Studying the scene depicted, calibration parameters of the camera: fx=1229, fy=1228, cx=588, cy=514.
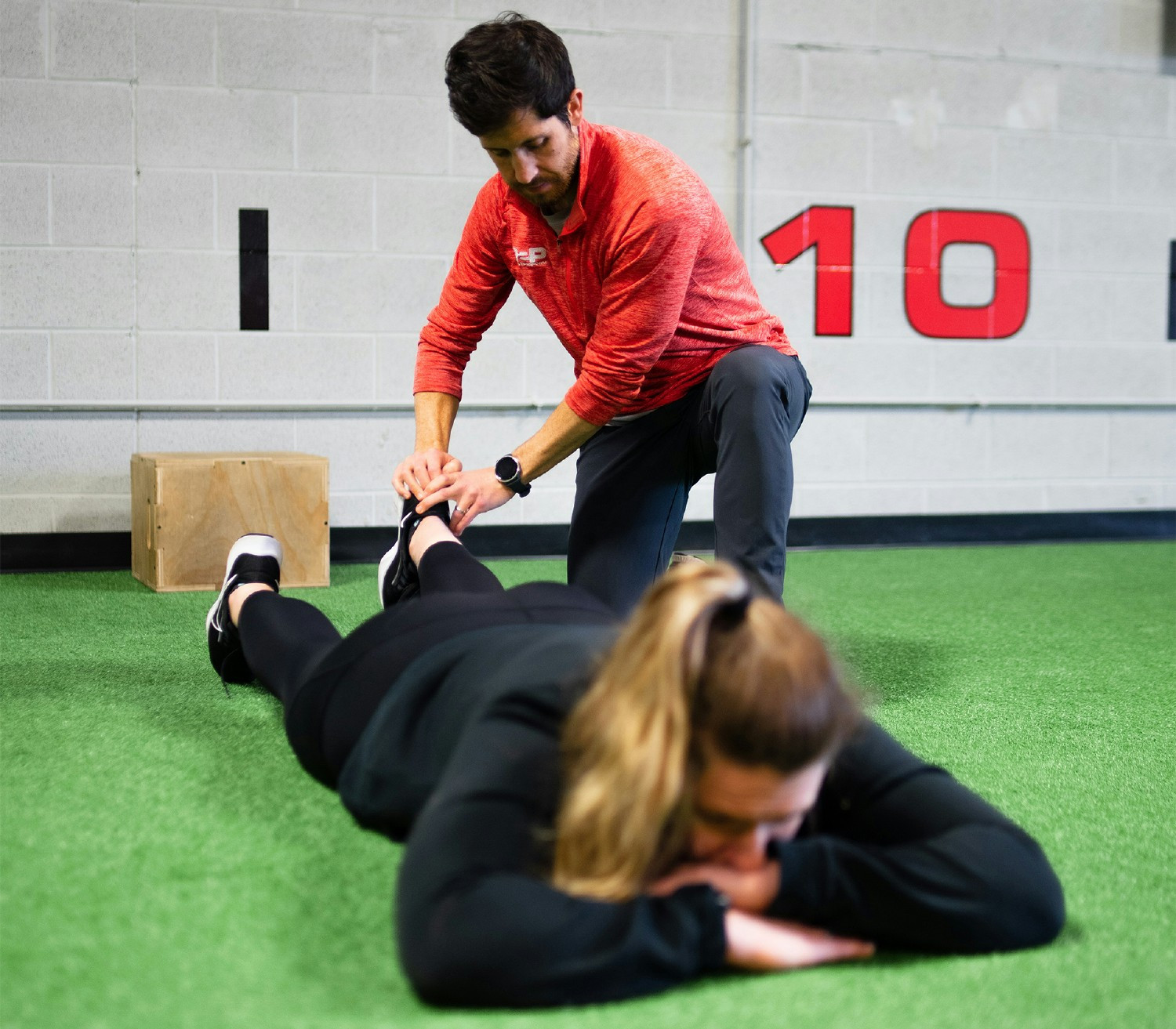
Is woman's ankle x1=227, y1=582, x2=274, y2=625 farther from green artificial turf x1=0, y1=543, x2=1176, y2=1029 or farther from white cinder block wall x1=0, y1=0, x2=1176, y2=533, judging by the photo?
white cinder block wall x1=0, y1=0, x2=1176, y2=533

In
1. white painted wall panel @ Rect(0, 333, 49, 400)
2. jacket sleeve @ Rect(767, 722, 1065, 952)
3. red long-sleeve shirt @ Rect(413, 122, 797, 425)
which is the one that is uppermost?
red long-sleeve shirt @ Rect(413, 122, 797, 425)

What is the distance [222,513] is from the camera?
3318 millimetres

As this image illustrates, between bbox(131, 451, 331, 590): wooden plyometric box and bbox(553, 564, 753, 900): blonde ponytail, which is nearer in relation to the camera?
bbox(553, 564, 753, 900): blonde ponytail

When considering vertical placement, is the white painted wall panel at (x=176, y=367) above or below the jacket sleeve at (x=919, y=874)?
above

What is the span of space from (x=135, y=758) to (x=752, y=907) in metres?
0.96

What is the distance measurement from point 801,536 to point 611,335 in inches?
102

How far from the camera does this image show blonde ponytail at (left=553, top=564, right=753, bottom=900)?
2.92ft

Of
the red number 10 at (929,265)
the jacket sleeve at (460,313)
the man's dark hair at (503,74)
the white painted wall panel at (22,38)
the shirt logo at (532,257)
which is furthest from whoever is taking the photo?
the red number 10 at (929,265)

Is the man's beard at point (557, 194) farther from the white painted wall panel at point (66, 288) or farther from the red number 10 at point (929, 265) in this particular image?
the red number 10 at point (929, 265)

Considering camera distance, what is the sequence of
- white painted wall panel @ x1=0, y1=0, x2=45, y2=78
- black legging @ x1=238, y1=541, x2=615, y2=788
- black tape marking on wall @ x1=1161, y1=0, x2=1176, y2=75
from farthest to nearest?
black tape marking on wall @ x1=1161, y1=0, x2=1176, y2=75 → white painted wall panel @ x1=0, y1=0, x2=45, y2=78 → black legging @ x1=238, y1=541, x2=615, y2=788

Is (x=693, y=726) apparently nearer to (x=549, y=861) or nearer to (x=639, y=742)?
(x=639, y=742)

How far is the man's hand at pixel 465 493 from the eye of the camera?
188cm

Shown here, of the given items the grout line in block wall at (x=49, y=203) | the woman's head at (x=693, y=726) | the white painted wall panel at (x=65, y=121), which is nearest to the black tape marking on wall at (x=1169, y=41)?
the white painted wall panel at (x=65, y=121)

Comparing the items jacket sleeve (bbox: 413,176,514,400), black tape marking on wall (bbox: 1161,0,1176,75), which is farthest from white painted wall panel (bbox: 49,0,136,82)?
black tape marking on wall (bbox: 1161,0,1176,75)
